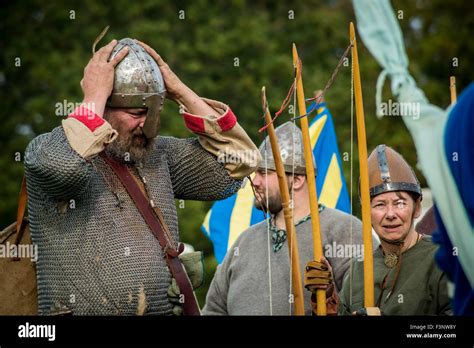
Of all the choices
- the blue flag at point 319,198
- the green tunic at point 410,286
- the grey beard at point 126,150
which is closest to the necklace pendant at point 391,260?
the green tunic at point 410,286

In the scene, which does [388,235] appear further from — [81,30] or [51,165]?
[81,30]

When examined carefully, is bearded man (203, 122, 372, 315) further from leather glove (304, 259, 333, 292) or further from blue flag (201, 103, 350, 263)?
blue flag (201, 103, 350, 263)

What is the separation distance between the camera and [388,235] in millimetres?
7227

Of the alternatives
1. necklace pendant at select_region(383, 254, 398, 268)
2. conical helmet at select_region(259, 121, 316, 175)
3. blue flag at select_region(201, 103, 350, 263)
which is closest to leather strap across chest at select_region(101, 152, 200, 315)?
necklace pendant at select_region(383, 254, 398, 268)

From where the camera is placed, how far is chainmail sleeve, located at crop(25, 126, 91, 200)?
6641mm

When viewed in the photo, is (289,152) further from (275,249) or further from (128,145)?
(128,145)

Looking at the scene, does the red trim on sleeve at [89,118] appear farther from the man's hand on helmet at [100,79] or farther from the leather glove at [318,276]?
the leather glove at [318,276]

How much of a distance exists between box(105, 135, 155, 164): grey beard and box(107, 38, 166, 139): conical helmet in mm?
83

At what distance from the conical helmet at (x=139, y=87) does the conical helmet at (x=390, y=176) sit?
120cm

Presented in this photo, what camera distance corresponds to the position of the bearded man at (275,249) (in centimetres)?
785

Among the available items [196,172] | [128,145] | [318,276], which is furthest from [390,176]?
[128,145]

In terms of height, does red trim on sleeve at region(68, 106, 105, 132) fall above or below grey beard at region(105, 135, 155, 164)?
above
